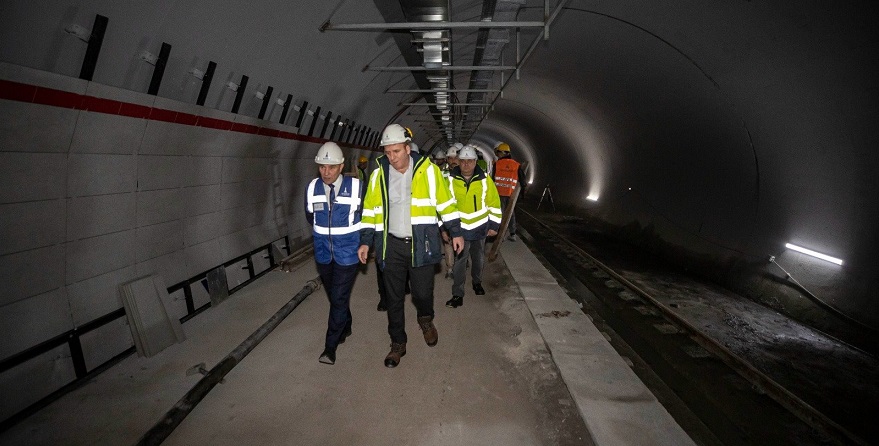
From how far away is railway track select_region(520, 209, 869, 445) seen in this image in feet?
11.5

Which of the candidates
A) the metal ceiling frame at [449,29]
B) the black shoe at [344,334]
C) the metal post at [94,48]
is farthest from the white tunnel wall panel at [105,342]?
the metal ceiling frame at [449,29]

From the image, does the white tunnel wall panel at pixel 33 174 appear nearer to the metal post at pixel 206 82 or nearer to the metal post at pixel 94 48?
the metal post at pixel 94 48

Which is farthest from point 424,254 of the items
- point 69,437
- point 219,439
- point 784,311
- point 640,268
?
point 640,268

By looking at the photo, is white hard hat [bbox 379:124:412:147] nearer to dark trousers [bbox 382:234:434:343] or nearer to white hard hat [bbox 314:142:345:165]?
white hard hat [bbox 314:142:345:165]

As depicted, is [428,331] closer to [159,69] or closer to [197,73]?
[159,69]

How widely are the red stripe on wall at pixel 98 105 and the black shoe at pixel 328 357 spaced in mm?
2765

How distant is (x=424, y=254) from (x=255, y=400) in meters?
1.74

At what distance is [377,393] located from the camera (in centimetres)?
299

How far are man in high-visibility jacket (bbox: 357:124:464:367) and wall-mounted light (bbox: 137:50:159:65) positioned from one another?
235cm

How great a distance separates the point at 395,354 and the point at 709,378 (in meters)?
3.71

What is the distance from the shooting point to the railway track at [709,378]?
3494 millimetres

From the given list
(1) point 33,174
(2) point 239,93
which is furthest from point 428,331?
(2) point 239,93

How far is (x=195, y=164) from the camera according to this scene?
4496 millimetres

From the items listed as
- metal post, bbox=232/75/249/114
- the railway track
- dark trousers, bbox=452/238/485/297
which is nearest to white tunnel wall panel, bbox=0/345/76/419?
metal post, bbox=232/75/249/114
